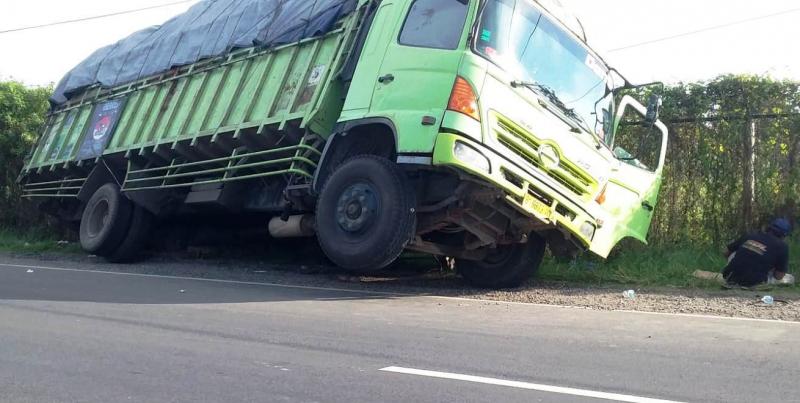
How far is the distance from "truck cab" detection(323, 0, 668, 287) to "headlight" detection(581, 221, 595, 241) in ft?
0.06

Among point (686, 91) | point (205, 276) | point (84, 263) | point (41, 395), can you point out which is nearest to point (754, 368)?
point (41, 395)

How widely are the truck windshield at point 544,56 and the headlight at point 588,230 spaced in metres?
0.99

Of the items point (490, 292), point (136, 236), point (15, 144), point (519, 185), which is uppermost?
point (15, 144)

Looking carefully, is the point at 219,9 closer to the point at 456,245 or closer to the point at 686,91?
the point at 456,245

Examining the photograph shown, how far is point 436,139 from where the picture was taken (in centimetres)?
676

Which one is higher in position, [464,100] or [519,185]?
[464,100]

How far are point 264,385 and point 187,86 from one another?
7489 millimetres

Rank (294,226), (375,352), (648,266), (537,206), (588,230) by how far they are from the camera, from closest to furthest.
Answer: (375,352) < (537,206) < (588,230) < (294,226) < (648,266)

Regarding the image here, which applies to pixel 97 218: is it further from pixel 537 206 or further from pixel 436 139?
pixel 537 206

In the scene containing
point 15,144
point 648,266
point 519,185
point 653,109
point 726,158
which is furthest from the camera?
point 15,144

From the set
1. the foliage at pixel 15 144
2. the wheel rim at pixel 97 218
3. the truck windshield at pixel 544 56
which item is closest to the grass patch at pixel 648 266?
the truck windshield at pixel 544 56

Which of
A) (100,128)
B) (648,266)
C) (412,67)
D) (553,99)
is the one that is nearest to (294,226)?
(412,67)

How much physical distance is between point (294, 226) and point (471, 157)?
3204 millimetres

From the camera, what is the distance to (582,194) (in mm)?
7508
